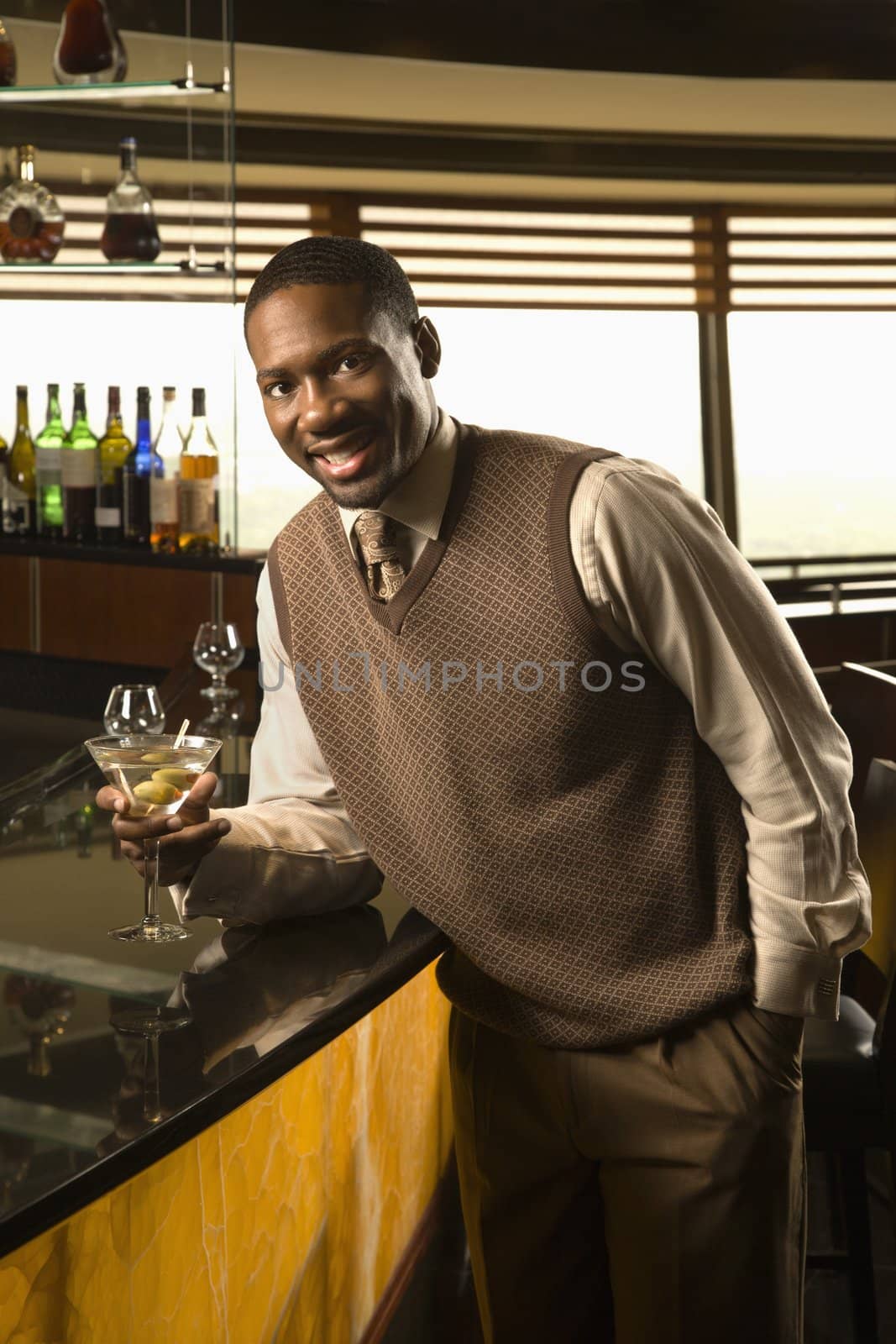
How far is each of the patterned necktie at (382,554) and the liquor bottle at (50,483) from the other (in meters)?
2.43

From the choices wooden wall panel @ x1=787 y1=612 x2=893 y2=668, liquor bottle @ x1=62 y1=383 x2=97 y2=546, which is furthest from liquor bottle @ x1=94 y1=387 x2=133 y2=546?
wooden wall panel @ x1=787 y1=612 x2=893 y2=668

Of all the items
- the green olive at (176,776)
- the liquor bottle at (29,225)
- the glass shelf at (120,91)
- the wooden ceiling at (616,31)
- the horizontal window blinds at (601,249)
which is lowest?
the green olive at (176,776)

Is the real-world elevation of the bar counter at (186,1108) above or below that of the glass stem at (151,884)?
below

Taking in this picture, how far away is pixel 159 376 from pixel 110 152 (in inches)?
25.2

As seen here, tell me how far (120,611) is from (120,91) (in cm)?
128

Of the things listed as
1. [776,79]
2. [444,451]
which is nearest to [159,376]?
[444,451]

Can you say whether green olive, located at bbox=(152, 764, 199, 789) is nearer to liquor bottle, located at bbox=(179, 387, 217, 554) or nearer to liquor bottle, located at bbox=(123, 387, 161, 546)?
liquor bottle, located at bbox=(179, 387, 217, 554)

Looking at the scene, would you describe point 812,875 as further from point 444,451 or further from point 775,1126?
point 444,451

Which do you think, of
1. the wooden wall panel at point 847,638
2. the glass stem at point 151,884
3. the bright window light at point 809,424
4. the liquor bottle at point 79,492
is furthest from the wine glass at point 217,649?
the bright window light at point 809,424

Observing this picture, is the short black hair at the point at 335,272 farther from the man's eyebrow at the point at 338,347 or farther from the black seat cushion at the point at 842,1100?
the black seat cushion at the point at 842,1100

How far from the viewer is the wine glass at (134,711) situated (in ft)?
7.88

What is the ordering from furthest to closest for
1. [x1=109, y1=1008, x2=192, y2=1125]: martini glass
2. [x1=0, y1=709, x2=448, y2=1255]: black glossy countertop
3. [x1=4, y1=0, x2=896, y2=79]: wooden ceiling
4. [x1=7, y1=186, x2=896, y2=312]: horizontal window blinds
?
[x1=7, y1=186, x2=896, y2=312]: horizontal window blinds → [x1=4, y1=0, x2=896, y2=79]: wooden ceiling → [x1=109, y1=1008, x2=192, y2=1125]: martini glass → [x1=0, y1=709, x2=448, y2=1255]: black glossy countertop

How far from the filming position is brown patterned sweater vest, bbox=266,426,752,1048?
4.69 feet

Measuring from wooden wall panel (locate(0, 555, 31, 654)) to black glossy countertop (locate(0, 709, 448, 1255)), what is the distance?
190 cm
